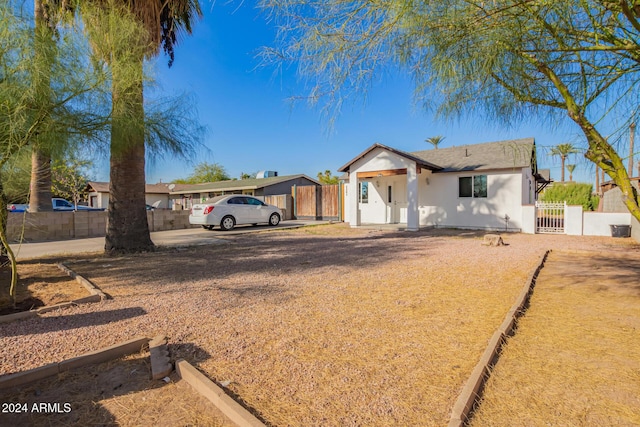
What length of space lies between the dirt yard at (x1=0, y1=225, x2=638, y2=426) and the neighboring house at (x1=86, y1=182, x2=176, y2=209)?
31426 millimetres

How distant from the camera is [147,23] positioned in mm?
8406

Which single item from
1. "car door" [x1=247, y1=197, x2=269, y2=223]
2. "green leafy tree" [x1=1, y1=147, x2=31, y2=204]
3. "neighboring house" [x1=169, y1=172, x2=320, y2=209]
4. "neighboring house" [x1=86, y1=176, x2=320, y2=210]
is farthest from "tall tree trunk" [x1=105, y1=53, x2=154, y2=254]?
"neighboring house" [x1=169, y1=172, x2=320, y2=209]

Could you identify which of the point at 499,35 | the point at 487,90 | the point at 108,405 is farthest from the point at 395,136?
the point at 108,405

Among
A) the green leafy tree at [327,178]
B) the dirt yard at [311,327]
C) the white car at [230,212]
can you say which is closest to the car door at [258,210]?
the white car at [230,212]

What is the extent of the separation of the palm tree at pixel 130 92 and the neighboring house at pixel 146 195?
27537 millimetres

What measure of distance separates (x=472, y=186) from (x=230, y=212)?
37.0ft

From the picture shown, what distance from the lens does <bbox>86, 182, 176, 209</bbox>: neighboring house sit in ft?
113

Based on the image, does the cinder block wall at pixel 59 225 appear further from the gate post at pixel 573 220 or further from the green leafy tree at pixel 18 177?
the gate post at pixel 573 220

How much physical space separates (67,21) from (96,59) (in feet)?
5.33

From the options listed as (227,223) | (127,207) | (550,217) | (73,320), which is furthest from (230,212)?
(550,217)

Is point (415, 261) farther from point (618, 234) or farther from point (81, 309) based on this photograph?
point (618, 234)

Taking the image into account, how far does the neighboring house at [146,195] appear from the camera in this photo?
34.3 metres

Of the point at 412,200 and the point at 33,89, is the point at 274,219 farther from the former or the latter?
the point at 33,89

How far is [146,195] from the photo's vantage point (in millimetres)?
36125
